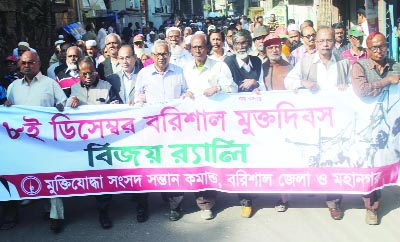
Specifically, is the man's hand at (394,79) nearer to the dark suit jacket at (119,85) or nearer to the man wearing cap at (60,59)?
the dark suit jacket at (119,85)

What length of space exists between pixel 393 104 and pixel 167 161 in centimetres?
214

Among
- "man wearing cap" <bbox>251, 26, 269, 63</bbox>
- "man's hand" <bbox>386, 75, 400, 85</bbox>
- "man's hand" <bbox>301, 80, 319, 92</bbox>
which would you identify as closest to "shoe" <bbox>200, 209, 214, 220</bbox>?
"man's hand" <bbox>301, 80, 319, 92</bbox>

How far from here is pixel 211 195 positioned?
4.80m

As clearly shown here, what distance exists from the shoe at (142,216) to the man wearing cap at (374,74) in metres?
2.10

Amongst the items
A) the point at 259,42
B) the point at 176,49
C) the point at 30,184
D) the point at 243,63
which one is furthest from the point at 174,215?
the point at 176,49

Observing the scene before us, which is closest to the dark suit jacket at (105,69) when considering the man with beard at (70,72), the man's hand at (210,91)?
the man with beard at (70,72)

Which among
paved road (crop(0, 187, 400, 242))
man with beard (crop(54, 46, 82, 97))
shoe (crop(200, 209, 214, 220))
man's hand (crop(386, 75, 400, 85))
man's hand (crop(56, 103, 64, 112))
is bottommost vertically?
paved road (crop(0, 187, 400, 242))

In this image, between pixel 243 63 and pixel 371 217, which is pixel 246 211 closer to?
pixel 371 217

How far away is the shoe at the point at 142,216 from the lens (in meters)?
4.80

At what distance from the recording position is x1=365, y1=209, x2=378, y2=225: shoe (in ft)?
14.4

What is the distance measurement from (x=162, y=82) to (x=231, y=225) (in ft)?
5.12

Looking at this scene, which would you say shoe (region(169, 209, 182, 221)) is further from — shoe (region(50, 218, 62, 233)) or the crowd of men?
shoe (region(50, 218, 62, 233))

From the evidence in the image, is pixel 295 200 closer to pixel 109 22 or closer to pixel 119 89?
pixel 119 89

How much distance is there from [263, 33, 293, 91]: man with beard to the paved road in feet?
3.91
